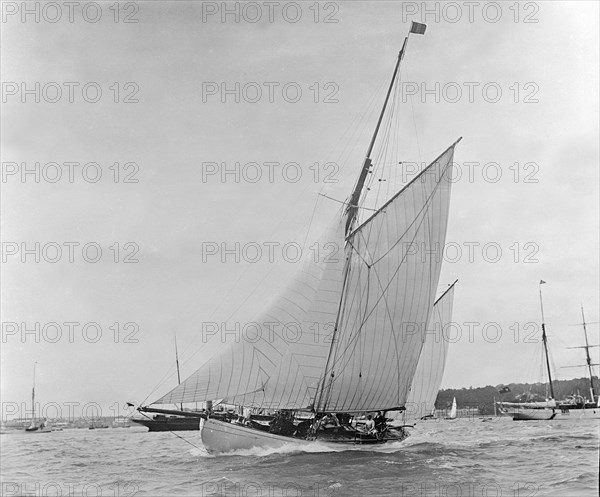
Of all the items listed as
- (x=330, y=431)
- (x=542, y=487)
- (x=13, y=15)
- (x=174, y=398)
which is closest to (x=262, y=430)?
(x=330, y=431)

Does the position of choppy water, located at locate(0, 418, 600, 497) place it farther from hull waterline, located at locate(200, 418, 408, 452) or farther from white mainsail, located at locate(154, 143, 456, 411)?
white mainsail, located at locate(154, 143, 456, 411)

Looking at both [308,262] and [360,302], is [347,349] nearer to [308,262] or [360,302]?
[360,302]

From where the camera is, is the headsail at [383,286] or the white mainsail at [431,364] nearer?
the headsail at [383,286]

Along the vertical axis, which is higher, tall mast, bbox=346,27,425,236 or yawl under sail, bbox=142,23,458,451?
tall mast, bbox=346,27,425,236

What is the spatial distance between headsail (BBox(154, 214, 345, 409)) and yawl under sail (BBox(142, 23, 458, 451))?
0.06 metres

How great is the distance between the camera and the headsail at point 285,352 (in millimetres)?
25891

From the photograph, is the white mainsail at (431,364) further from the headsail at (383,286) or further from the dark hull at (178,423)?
the dark hull at (178,423)

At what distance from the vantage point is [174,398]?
82.5ft

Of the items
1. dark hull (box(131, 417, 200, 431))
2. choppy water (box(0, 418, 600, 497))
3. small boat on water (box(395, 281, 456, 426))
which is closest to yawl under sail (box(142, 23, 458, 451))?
choppy water (box(0, 418, 600, 497))

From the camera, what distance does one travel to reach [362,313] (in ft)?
103

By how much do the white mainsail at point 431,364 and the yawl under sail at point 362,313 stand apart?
414 cm

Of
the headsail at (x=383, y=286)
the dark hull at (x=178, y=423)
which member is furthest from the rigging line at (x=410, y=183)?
the dark hull at (x=178, y=423)

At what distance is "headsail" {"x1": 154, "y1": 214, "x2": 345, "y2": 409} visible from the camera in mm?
25891

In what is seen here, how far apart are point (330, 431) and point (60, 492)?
1435 cm
